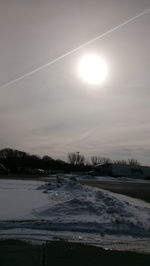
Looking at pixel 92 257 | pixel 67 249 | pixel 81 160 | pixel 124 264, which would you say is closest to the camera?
pixel 124 264

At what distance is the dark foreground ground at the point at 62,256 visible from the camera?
6.44 meters

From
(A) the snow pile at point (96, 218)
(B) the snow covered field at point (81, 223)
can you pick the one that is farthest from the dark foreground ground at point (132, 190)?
(B) the snow covered field at point (81, 223)

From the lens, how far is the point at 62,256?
690 centimetres

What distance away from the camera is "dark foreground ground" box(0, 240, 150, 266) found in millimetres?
6441

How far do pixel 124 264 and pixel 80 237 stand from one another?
8.19ft

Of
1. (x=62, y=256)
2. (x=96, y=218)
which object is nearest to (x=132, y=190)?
(x=96, y=218)

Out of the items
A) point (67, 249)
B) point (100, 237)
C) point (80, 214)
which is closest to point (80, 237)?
point (100, 237)

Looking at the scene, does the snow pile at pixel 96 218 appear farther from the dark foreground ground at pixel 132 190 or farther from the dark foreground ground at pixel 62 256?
the dark foreground ground at pixel 132 190

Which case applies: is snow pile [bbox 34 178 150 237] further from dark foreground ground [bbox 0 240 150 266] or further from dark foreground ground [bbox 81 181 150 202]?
dark foreground ground [bbox 81 181 150 202]

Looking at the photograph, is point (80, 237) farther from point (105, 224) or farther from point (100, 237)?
point (105, 224)

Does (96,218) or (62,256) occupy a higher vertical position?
(96,218)

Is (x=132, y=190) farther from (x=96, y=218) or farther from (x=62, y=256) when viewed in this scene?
(x=62, y=256)

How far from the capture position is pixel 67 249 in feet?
24.6

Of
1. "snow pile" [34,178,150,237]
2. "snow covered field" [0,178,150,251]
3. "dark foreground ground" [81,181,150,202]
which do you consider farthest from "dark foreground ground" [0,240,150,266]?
"dark foreground ground" [81,181,150,202]
